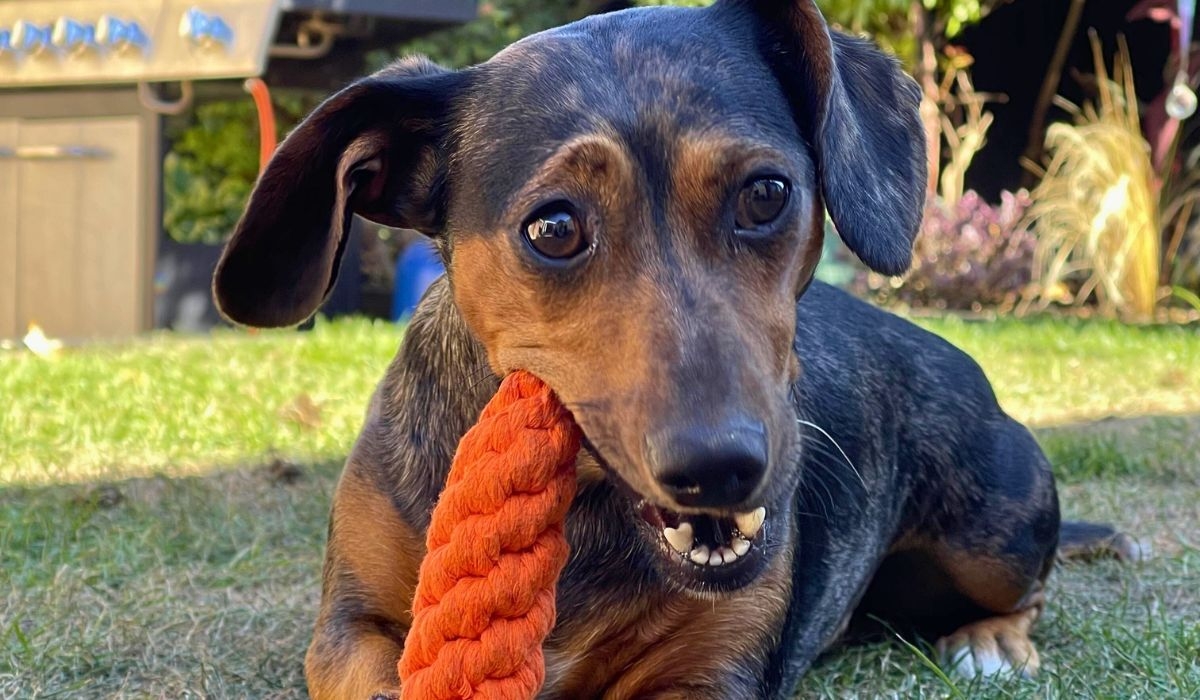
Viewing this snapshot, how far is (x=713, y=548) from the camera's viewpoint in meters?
2.20

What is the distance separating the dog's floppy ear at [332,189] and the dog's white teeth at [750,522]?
2.96 feet

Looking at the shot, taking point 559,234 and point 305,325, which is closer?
point 559,234

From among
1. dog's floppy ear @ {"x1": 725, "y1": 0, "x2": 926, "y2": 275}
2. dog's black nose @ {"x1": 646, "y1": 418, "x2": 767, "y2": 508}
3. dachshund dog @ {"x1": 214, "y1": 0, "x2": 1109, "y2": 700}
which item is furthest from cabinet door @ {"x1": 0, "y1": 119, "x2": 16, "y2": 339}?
dog's black nose @ {"x1": 646, "y1": 418, "x2": 767, "y2": 508}

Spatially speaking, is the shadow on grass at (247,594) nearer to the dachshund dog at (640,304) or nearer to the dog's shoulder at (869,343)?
the dachshund dog at (640,304)

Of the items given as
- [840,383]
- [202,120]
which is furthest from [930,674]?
[202,120]

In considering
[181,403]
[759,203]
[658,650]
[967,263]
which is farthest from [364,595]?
[967,263]

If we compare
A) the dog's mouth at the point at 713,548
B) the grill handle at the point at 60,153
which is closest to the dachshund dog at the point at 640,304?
the dog's mouth at the point at 713,548

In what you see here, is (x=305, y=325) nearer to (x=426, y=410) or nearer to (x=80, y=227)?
(x=80, y=227)

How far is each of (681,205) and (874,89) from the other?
70 centimetres

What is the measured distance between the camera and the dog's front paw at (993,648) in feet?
10.2

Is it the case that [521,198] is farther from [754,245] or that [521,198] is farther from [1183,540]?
[1183,540]

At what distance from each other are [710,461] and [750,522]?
32cm

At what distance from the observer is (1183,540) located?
4266 mm

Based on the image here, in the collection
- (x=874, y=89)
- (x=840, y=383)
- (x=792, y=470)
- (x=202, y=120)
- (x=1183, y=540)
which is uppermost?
(x=874, y=89)
